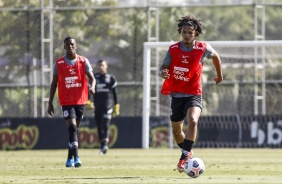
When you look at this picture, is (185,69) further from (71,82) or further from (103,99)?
(103,99)

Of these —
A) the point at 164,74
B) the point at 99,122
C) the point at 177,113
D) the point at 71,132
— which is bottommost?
the point at 99,122

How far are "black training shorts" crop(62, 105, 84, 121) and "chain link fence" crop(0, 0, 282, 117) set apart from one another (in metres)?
10.4

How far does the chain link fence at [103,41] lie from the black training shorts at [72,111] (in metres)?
10.4

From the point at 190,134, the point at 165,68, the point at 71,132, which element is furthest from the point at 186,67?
the point at 71,132

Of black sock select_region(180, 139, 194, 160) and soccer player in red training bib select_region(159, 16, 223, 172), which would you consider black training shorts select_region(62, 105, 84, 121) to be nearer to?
soccer player in red training bib select_region(159, 16, 223, 172)

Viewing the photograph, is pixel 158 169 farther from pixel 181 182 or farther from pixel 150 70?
pixel 150 70

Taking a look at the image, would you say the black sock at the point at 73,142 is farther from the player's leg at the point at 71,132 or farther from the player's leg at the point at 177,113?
the player's leg at the point at 177,113

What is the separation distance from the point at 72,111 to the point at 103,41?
11.8m

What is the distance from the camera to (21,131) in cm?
2694

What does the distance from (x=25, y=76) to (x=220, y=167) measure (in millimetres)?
12769

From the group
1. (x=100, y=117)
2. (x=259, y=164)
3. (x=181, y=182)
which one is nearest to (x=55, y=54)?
(x=100, y=117)

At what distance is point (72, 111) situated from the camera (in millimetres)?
16672

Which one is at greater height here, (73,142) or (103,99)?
(103,99)

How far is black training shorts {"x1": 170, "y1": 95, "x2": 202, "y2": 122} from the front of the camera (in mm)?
14023
